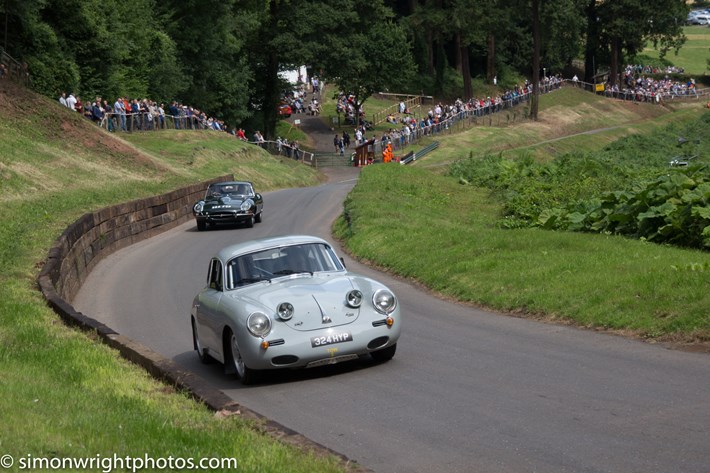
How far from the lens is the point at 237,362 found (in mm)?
12039

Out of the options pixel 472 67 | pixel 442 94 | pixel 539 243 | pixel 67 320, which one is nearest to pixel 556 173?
pixel 539 243

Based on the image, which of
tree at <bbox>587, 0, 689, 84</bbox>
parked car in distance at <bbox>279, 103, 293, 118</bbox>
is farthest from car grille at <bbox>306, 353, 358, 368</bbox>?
tree at <bbox>587, 0, 689, 84</bbox>

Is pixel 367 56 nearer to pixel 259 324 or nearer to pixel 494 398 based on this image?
pixel 259 324

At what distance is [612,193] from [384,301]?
11.6 m

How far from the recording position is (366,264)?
2420cm

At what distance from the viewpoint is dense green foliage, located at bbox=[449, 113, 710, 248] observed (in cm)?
1938

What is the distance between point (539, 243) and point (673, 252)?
2.74m

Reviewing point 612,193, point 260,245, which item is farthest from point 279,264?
point 612,193

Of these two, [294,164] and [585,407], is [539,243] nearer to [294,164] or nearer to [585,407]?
[585,407]

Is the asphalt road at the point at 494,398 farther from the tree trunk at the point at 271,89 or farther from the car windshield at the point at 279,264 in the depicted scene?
the tree trunk at the point at 271,89

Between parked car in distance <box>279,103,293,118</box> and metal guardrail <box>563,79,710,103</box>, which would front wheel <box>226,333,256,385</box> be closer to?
parked car in distance <box>279,103,293,118</box>

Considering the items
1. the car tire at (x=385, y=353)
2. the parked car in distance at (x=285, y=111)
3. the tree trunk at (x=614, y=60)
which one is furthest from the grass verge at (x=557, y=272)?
the tree trunk at (x=614, y=60)

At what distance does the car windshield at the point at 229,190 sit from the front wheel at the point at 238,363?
78.4 feet

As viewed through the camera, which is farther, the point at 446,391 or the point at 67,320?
the point at 67,320
